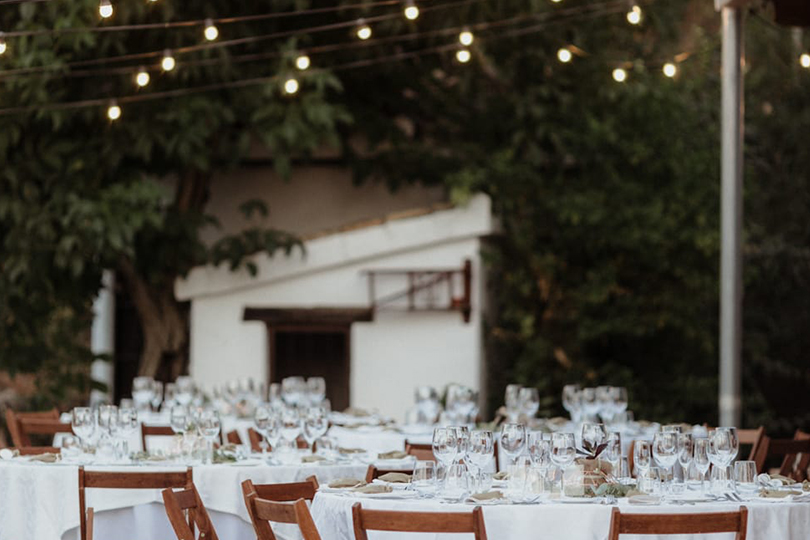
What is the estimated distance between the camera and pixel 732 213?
9.95m

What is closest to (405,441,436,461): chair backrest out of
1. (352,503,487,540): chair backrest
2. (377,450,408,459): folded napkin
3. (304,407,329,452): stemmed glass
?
(377,450,408,459): folded napkin

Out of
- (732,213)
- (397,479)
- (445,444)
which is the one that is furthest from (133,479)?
(732,213)

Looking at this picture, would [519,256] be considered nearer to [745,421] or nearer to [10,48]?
[745,421]

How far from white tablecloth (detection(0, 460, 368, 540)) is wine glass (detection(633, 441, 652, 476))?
1752mm

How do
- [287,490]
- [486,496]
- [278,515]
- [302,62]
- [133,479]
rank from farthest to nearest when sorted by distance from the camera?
[302,62]
[133,479]
[287,490]
[486,496]
[278,515]

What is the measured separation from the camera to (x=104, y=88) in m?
13.1

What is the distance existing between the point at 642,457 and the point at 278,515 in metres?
1.44

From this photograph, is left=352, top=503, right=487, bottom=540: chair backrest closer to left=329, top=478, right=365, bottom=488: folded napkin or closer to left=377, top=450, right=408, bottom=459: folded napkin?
left=329, top=478, right=365, bottom=488: folded napkin

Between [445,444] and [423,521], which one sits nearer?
[423,521]

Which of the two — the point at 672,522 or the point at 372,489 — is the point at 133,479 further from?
the point at 672,522

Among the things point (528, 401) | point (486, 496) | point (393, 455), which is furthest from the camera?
point (528, 401)

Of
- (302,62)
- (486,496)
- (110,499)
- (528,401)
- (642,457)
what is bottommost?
(110,499)

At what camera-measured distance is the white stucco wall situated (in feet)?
43.1

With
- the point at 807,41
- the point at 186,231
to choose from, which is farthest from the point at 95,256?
the point at 807,41
